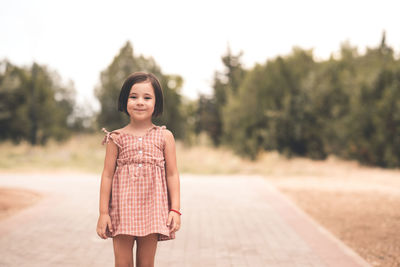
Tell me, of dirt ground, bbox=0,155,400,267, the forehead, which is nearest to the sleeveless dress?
the forehead

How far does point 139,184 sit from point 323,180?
36.4 ft

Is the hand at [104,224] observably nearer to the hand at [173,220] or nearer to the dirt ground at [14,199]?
the hand at [173,220]

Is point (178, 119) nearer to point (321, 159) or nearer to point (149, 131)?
point (321, 159)

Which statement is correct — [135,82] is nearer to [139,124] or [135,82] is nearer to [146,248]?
[139,124]

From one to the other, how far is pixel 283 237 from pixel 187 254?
5.08 feet

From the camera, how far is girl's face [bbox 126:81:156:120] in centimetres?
301

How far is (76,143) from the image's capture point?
80.9 ft

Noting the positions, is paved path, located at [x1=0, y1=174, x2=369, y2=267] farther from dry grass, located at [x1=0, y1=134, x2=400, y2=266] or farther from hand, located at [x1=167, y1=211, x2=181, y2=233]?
hand, located at [x1=167, y1=211, x2=181, y2=233]

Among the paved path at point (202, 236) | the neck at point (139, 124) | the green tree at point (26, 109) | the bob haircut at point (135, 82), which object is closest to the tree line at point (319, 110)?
the paved path at point (202, 236)

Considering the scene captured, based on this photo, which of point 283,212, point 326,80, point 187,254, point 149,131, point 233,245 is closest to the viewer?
point 149,131

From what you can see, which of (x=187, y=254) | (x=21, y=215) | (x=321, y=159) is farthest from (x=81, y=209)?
(x=321, y=159)

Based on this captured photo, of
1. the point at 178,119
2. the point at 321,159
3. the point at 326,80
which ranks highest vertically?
the point at 326,80

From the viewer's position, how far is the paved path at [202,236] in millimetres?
4938

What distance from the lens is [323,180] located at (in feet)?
43.5
